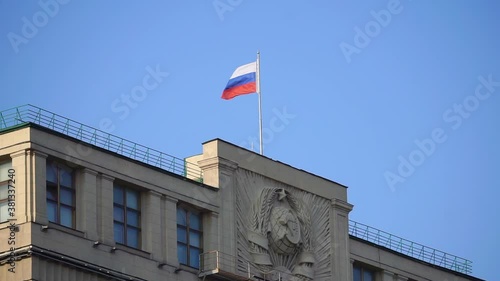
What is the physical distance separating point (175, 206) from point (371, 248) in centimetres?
1378

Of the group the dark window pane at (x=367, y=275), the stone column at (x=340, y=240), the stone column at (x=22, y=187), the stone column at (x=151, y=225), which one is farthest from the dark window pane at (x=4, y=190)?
the dark window pane at (x=367, y=275)

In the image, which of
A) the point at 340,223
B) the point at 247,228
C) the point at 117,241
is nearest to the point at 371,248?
the point at 340,223

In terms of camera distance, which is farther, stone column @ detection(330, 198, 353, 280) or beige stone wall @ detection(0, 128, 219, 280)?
stone column @ detection(330, 198, 353, 280)

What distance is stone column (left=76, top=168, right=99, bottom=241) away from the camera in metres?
76.2

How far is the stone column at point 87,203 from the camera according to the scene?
76.2 m

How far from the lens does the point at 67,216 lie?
2995 inches

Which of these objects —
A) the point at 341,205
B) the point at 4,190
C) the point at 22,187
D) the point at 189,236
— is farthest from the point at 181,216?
the point at 341,205

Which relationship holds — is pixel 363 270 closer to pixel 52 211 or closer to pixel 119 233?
pixel 119 233

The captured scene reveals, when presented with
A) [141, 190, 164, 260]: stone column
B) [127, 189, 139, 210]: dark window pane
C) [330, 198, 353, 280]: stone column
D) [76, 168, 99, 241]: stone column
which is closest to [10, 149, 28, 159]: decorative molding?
[76, 168, 99, 241]: stone column

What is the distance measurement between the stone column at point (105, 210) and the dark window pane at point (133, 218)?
1.45 m

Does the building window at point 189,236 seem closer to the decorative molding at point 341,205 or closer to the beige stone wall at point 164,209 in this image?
the beige stone wall at point 164,209

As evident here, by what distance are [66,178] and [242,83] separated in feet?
43.0

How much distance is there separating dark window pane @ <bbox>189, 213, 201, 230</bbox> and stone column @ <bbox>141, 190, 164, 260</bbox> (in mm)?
2401

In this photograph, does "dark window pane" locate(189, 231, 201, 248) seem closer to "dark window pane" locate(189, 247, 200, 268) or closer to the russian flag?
"dark window pane" locate(189, 247, 200, 268)
